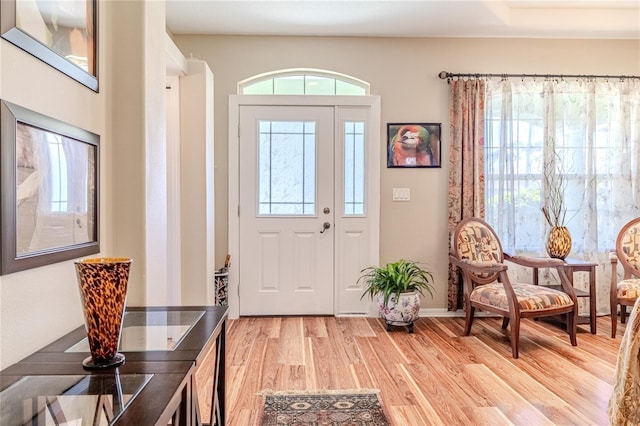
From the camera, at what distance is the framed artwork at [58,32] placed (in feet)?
3.58

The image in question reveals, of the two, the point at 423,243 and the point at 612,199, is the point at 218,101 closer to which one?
the point at 423,243

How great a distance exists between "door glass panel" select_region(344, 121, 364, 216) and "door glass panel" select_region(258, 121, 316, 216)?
1.02ft

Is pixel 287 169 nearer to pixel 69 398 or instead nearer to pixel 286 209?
pixel 286 209

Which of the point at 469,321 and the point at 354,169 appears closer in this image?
the point at 469,321

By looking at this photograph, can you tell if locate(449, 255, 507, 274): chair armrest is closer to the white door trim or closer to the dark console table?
the white door trim

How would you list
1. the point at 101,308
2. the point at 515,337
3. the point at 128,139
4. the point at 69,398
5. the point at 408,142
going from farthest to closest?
1. the point at 408,142
2. the point at 515,337
3. the point at 128,139
4. the point at 101,308
5. the point at 69,398

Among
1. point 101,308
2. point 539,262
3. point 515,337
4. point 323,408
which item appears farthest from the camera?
point 539,262

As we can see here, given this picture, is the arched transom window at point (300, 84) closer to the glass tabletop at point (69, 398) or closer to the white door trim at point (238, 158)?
the white door trim at point (238, 158)

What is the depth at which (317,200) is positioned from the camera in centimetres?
381

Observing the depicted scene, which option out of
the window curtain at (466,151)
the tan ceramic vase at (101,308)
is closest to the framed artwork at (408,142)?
the window curtain at (466,151)

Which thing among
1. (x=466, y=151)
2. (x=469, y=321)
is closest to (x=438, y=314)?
(x=469, y=321)

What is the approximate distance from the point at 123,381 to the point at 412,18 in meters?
3.44

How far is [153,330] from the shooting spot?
134 centimetres

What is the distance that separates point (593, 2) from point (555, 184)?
1.58m
